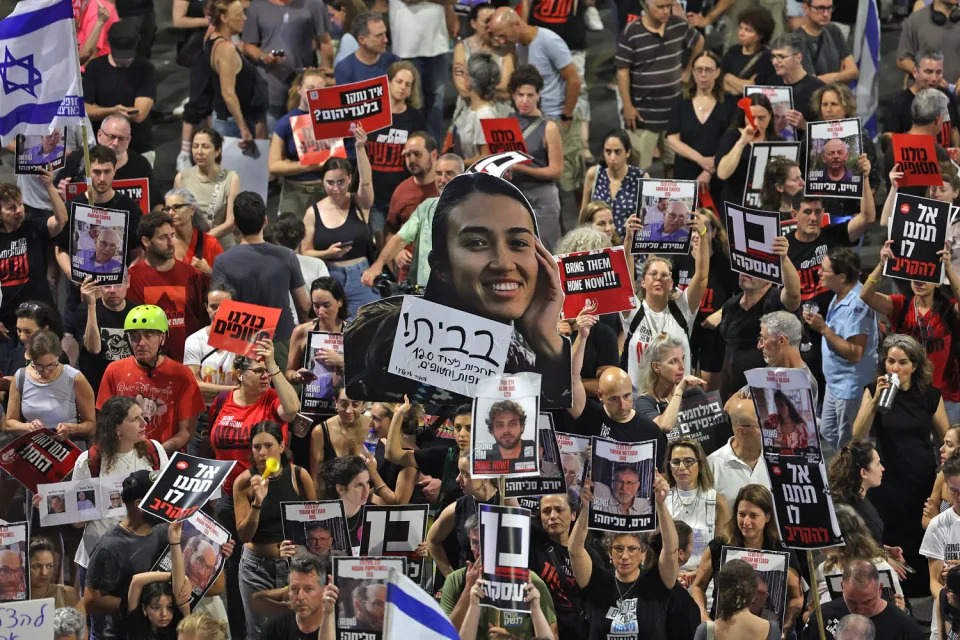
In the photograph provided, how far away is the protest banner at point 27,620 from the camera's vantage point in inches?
314

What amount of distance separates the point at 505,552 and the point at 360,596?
0.93 meters

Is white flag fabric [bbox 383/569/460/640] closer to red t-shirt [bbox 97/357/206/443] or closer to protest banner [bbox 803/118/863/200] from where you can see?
red t-shirt [bbox 97/357/206/443]

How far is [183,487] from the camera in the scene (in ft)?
29.0

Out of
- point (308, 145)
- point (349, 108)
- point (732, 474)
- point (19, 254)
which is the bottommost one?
point (732, 474)

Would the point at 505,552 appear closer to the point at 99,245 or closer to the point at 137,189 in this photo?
the point at 99,245

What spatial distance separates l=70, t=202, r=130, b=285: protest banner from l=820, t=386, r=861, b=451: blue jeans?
422 centimetres

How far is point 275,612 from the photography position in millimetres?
9469

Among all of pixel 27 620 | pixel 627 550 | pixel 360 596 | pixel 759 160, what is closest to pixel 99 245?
pixel 27 620

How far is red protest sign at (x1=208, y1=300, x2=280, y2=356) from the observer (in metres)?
10.4

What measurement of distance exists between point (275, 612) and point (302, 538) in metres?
0.70

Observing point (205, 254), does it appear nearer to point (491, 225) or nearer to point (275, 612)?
point (275, 612)

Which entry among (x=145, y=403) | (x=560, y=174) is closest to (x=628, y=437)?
(x=145, y=403)

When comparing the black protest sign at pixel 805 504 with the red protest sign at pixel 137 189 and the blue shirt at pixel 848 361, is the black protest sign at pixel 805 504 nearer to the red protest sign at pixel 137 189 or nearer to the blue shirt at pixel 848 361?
the blue shirt at pixel 848 361

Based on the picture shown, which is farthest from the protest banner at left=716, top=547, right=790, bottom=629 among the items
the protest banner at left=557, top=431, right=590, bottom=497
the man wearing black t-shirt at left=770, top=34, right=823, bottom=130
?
the man wearing black t-shirt at left=770, top=34, right=823, bottom=130
